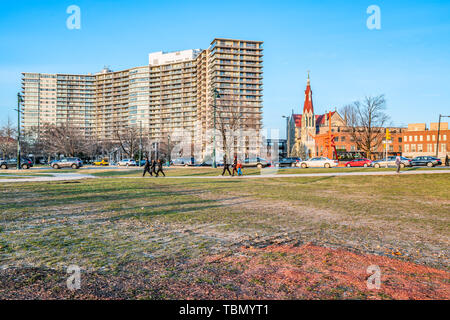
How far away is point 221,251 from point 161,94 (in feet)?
409

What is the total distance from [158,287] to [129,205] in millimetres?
6778

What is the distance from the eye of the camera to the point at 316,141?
10519 centimetres

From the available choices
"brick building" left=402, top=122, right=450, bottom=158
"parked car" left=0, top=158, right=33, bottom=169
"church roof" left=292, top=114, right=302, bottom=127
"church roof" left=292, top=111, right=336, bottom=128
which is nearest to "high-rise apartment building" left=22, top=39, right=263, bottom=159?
"church roof" left=292, top=111, right=336, bottom=128

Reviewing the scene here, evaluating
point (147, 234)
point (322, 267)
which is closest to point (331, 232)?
point (322, 267)

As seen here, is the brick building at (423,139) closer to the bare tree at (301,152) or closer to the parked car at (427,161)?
the bare tree at (301,152)

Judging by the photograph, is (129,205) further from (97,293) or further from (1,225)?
(97,293)

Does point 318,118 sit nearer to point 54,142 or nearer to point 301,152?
point 301,152

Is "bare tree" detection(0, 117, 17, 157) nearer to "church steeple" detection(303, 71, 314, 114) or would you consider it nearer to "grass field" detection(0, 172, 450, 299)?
"grass field" detection(0, 172, 450, 299)

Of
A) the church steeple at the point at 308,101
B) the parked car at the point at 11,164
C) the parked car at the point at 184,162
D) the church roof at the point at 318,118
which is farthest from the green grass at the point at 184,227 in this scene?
the church roof at the point at 318,118

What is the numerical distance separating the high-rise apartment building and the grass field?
220 ft

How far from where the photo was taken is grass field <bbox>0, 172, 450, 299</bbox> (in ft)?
10.6

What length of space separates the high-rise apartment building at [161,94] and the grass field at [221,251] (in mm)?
66995

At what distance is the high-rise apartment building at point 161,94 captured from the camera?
104 meters

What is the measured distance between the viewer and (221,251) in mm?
4652
